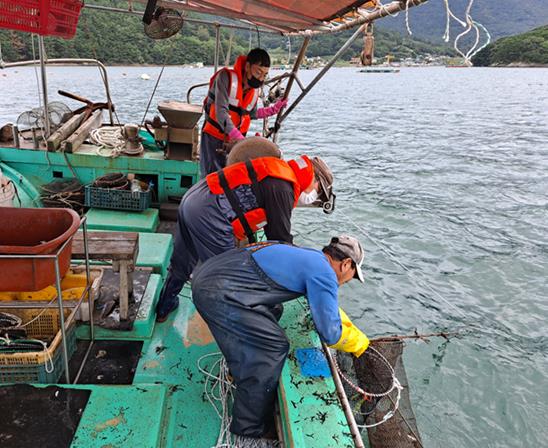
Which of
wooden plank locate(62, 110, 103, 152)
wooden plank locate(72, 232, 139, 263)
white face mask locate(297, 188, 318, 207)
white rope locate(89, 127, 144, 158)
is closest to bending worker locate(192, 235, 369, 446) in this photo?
white face mask locate(297, 188, 318, 207)

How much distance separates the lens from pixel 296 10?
4.36 m

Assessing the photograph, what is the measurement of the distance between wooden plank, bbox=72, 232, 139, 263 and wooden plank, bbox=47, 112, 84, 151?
306 centimetres

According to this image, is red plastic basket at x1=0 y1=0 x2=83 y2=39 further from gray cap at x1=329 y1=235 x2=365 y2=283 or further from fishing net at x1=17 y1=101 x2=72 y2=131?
fishing net at x1=17 y1=101 x2=72 y2=131

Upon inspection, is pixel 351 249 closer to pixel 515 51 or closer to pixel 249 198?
pixel 249 198

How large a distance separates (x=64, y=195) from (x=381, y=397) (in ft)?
14.3

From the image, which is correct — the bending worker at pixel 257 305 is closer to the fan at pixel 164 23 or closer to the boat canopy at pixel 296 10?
the boat canopy at pixel 296 10

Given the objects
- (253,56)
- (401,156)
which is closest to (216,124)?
(253,56)

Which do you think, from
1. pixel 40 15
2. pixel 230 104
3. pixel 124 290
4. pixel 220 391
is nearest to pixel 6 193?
pixel 124 290

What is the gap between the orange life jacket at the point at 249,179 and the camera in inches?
117

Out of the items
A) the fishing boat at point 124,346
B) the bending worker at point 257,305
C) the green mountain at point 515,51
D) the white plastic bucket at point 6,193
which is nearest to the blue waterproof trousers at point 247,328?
the bending worker at point 257,305

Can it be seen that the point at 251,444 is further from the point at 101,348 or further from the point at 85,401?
the point at 101,348

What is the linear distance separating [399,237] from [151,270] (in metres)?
6.40

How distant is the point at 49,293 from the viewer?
3154 mm

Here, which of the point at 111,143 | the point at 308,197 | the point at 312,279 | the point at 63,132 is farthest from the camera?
the point at 111,143
